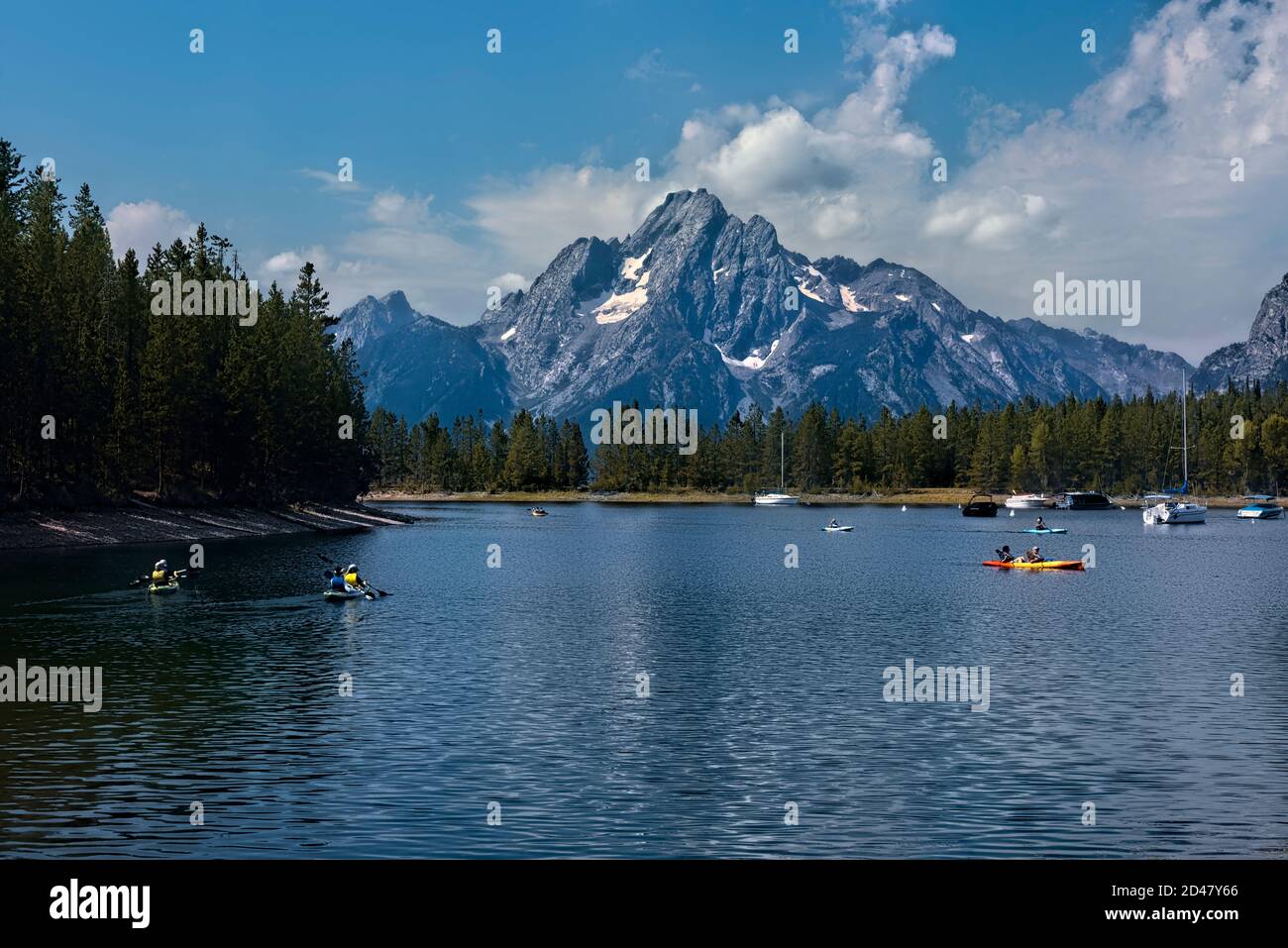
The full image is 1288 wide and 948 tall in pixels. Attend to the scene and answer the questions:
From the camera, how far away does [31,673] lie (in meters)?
44.4

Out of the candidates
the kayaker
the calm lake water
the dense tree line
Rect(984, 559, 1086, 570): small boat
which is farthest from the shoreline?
Rect(984, 559, 1086, 570): small boat

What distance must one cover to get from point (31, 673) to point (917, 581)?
224ft

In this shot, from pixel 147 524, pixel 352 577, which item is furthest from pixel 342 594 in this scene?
pixel 147 524

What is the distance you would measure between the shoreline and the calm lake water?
33.8 meters

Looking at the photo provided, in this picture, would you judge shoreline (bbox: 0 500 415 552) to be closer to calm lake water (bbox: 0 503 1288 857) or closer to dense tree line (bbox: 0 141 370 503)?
dense tree line (bbox: 0 141 370 503)

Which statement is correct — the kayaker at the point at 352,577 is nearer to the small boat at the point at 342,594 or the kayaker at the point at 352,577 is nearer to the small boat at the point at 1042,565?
the small boat at the point at 342,594

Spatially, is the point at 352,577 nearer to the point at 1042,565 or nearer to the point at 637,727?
the point at 637,727

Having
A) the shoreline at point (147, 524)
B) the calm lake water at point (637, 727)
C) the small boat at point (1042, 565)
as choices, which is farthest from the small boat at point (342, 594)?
the small boat at point (1042, 565)

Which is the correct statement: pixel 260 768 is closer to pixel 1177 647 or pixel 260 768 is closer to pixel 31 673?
pixel 31 673

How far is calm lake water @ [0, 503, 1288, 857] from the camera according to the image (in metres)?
24.8

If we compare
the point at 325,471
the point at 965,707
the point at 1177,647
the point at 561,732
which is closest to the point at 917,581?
the point at 1177,647

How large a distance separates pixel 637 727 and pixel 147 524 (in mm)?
107874

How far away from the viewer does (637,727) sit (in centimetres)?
3688
